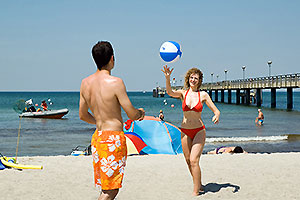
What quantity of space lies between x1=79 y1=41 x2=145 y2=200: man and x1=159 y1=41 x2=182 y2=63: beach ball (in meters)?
2.77

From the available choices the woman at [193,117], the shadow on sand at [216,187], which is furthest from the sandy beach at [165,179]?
the woman at [193,117]

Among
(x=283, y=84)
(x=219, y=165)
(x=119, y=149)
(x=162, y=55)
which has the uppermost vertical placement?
(x=162, y=55)

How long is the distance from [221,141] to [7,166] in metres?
12.0

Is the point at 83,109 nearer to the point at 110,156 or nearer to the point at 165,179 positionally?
the point at 110,156

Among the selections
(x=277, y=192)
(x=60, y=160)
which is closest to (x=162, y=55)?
(x=277, y=192)

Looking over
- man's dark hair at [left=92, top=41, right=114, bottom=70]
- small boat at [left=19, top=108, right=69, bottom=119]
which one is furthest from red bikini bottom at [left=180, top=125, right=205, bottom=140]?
small boat at [left=19, top=108, right=69, bottom=119]

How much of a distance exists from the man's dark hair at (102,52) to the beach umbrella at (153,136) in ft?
25.8

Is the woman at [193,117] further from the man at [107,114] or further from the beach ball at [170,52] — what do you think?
the man at [107,114]

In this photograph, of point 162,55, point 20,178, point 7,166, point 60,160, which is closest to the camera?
point 162,55

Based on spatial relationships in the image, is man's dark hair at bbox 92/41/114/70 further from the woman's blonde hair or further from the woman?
the woman's blonde hair

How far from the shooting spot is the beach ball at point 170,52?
6375 millimetres

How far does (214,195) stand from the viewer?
596 centimetres

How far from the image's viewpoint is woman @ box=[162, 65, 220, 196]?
559 cm

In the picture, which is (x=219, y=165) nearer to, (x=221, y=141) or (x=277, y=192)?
(x=277, y=192)
